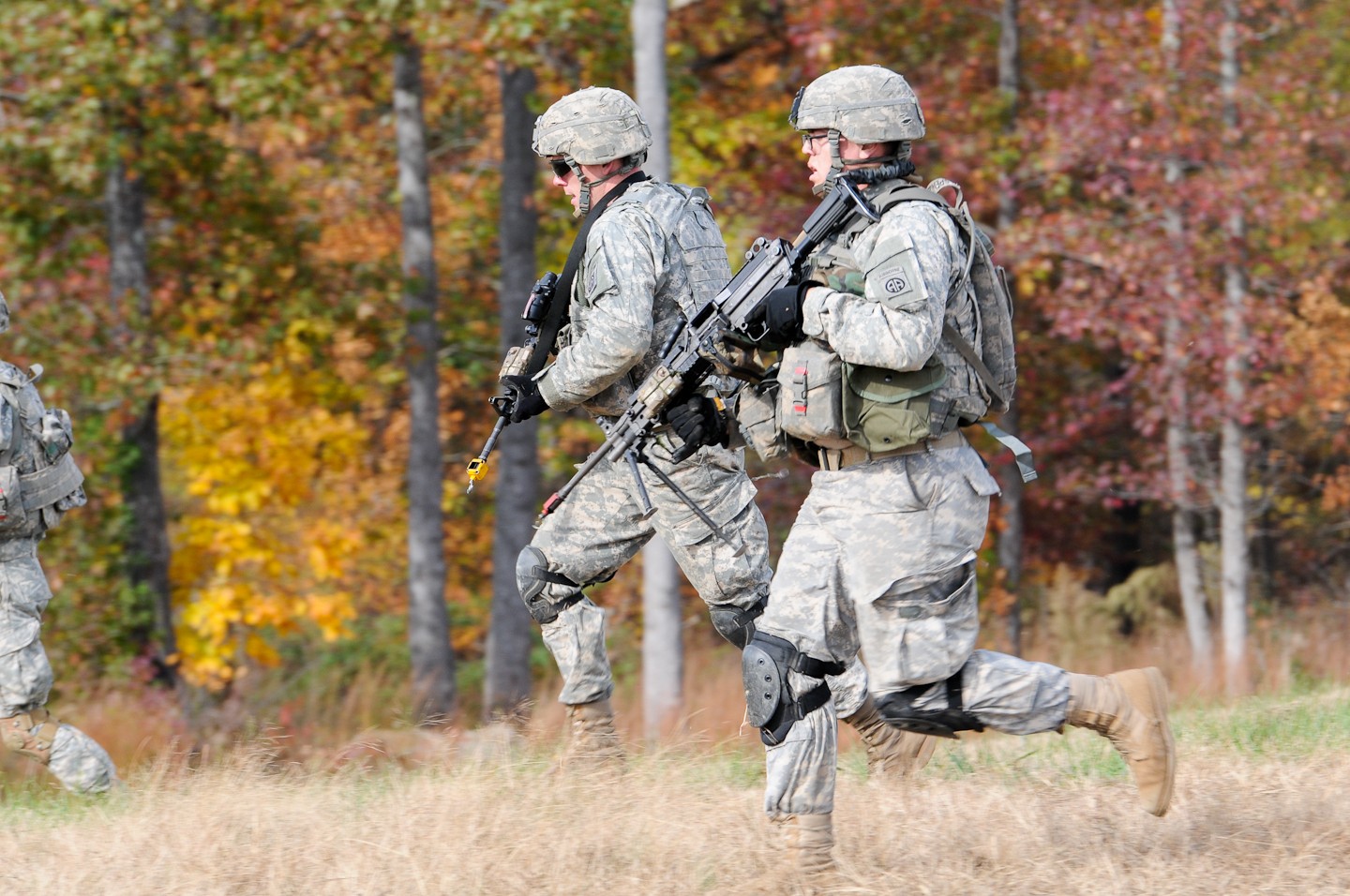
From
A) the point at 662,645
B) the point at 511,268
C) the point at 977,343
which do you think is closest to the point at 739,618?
the point at 977,343

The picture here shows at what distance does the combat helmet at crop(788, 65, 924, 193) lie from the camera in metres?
4.15

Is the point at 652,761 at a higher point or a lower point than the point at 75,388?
lower

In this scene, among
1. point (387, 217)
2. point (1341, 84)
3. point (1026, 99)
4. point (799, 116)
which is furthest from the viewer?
point (387, 217)

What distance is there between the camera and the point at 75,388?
11758 mm

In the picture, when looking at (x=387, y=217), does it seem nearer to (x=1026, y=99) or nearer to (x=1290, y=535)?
(x=1026, y=99)

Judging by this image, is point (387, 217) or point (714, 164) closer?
point (714, 164)

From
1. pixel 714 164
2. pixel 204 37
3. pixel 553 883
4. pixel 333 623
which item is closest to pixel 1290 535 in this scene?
pixel 714 164

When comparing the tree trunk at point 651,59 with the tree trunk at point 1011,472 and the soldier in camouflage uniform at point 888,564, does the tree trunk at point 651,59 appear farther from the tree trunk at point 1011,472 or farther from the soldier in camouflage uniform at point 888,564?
the soldier in camouflage uniform at point 888,564

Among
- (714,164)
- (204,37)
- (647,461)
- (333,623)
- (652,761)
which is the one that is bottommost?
(333,623)

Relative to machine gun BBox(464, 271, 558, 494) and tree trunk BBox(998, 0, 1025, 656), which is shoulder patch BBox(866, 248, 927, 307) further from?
tree trunk BBox(998, 0, 1025, 656)

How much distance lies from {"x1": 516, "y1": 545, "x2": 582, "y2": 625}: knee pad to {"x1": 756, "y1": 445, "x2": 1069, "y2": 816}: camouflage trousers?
1.34m

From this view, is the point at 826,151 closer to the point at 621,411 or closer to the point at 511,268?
the point at 621,411

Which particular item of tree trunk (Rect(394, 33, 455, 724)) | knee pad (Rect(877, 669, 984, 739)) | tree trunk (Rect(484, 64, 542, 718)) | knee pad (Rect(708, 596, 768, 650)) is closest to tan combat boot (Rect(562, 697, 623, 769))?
knee pad (Rect(708, 596, 768, 650))

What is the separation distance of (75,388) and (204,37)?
288 centimetres
